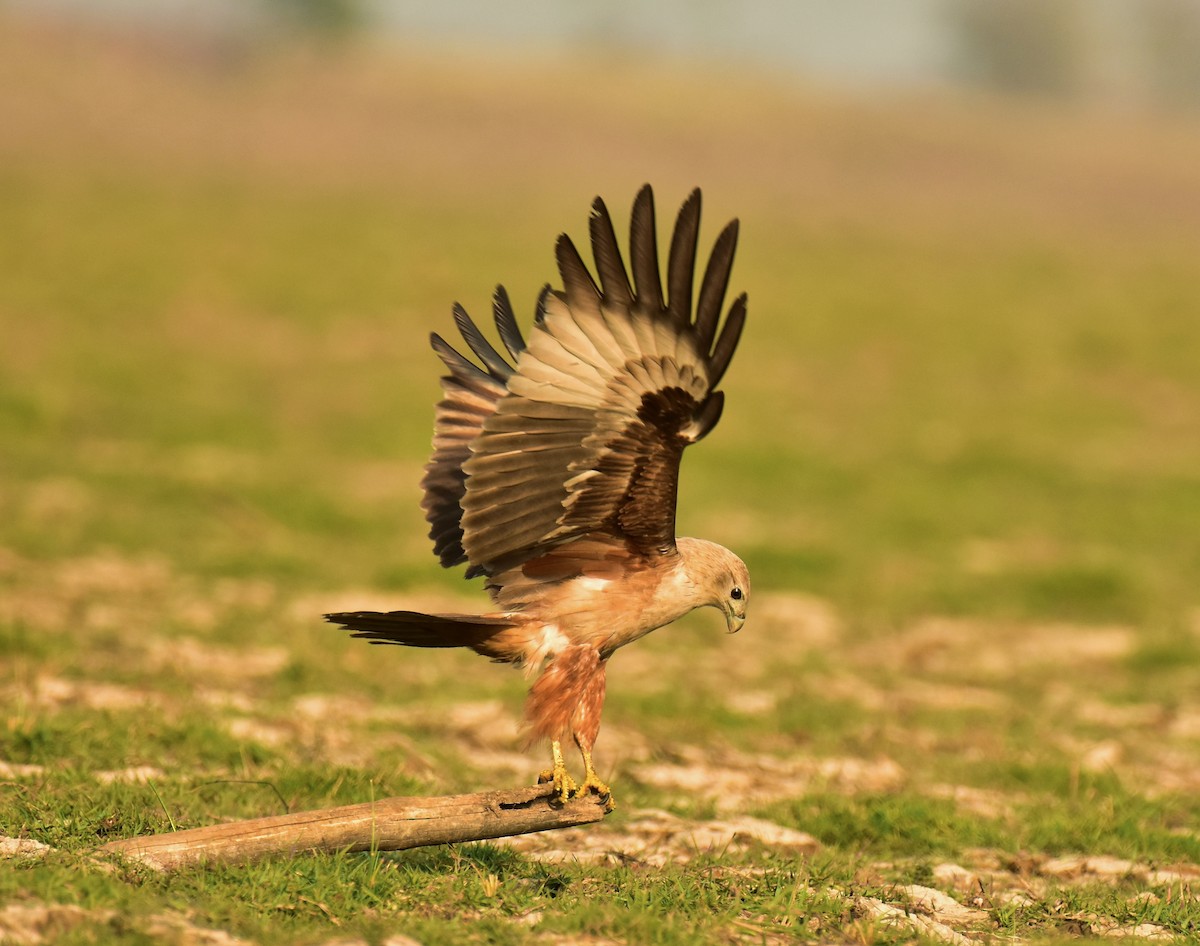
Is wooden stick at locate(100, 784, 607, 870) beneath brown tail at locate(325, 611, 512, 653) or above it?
beneath

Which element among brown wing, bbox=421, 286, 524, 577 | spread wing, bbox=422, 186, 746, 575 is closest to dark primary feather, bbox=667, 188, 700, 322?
spread wing, bbox=422, 186, 746, 575

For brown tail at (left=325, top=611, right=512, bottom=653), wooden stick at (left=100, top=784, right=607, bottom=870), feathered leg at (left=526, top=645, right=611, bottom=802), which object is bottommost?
wooden stick at (left=100, top=784, right=607, bottom=870)

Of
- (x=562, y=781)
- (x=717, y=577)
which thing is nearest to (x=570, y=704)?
(x=562, y=781)

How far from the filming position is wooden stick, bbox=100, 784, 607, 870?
17.5 feet

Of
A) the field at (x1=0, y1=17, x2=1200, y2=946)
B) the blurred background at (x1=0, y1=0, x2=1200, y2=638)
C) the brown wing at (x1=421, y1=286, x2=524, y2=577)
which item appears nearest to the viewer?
the field at (x1=0, y1=17, x2=1200, y2=946)

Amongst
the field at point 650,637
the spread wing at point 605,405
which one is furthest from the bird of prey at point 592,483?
the field at point 650,637

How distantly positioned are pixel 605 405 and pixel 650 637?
7.04m

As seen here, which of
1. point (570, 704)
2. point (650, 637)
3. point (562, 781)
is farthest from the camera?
point (650, 637)

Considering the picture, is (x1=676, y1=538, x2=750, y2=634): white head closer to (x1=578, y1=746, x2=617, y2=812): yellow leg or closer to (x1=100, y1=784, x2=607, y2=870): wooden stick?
(x1=578, y1=746, x2=617, y2=812): yellow leg

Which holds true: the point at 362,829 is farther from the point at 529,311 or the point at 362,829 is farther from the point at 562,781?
the point at 529,311

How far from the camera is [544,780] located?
6.01 metres

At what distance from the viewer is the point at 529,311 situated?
1144 inches

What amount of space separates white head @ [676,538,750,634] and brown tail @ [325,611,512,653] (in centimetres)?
81

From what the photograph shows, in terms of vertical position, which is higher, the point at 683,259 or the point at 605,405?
the point at 683,259
